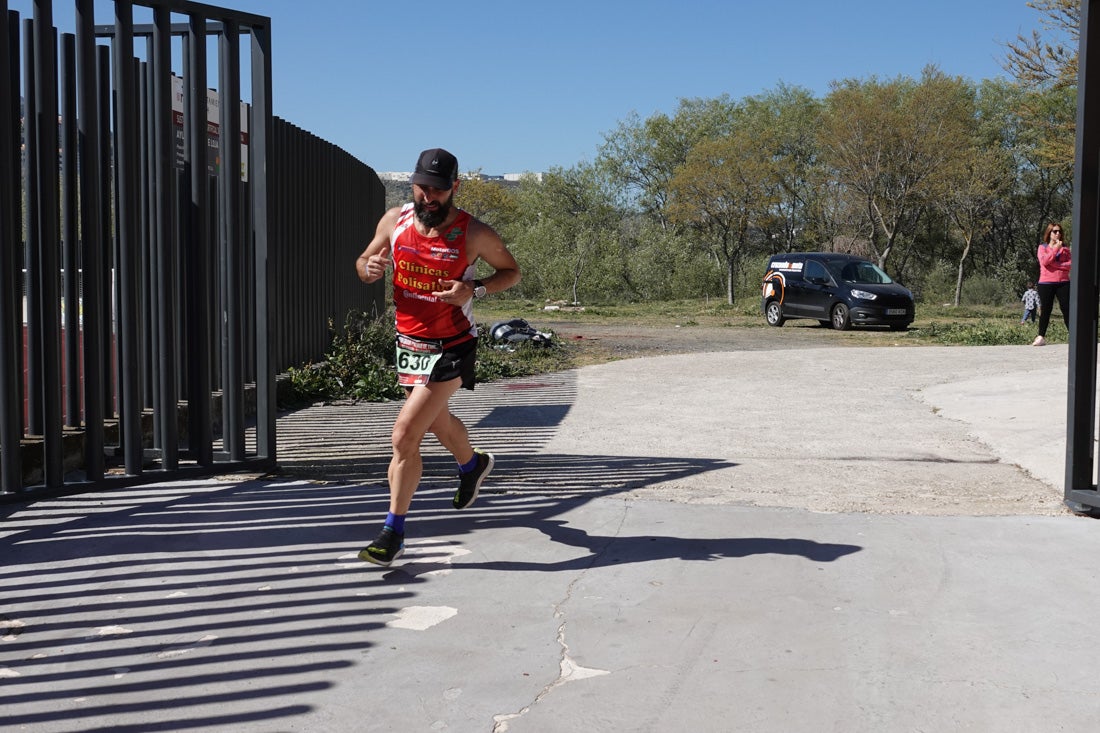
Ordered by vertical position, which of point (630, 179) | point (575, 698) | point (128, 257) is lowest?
point (575, 698)

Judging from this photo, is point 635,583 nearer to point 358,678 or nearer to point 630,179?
point 358,678

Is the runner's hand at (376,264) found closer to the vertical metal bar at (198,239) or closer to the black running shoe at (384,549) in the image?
the black running shoe at (384,549)

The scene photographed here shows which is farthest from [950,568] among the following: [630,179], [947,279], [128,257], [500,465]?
[630,179]

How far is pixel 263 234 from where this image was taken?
7.05 meters

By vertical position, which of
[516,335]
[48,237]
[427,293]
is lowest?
[516,335]

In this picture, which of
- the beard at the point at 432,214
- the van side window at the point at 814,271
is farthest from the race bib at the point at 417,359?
the van side window at the point at 814,271

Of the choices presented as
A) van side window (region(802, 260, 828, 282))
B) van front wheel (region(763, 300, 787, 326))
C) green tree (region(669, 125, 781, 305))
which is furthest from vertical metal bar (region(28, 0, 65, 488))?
green tree (region(669, 125, 781, 305))

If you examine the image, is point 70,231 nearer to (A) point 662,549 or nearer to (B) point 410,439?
(B) point 410,439

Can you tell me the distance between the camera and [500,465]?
25.0 ft

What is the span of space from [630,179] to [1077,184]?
211 feet

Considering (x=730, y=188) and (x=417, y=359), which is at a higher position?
(x=730, y=188)

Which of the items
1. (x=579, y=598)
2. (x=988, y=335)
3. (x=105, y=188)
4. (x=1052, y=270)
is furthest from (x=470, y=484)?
(x=988, y=335)

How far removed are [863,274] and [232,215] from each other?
67.6 ft

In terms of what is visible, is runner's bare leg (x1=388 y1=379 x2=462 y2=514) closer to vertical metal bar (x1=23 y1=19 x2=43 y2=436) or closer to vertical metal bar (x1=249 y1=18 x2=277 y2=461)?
vertical metal bar (x1=249 y1=18 x2=277 y2=461)
